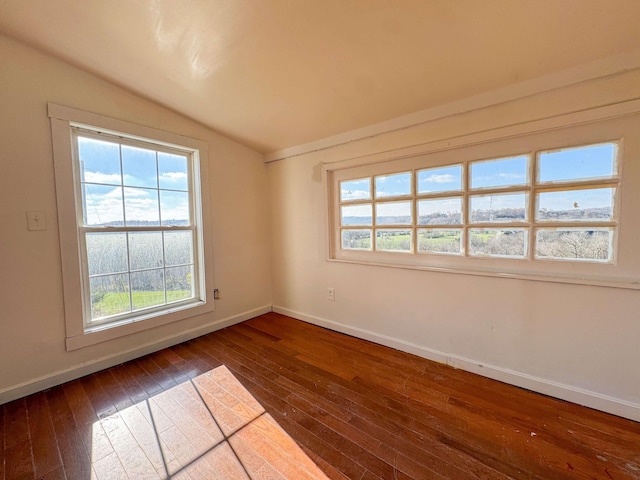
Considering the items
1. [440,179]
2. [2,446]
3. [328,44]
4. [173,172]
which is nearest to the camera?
[2,446]

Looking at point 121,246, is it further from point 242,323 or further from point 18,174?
point 242,323

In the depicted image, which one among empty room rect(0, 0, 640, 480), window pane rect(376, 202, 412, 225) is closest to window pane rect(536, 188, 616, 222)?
empty room rect(0, 0, 640, 480)

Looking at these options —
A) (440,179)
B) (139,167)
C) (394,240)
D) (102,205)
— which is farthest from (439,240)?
(102,205)

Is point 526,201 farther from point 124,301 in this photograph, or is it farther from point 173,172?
point 124,301

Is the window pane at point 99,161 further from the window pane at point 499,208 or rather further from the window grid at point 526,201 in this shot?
the window pane at point 499,208

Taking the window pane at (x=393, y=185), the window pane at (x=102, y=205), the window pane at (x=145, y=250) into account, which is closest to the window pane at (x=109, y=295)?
the window pane at (x=145, y=250)

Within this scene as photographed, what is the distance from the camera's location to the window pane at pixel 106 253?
7.02 feet

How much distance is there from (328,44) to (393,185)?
48.1 inches

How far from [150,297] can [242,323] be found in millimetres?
1011

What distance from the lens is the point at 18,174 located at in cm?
178

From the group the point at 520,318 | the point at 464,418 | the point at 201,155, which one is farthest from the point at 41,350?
the point at 520,318

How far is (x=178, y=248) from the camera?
105 inches

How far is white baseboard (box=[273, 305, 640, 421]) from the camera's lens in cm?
156

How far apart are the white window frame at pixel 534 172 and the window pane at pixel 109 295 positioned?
2225mm
